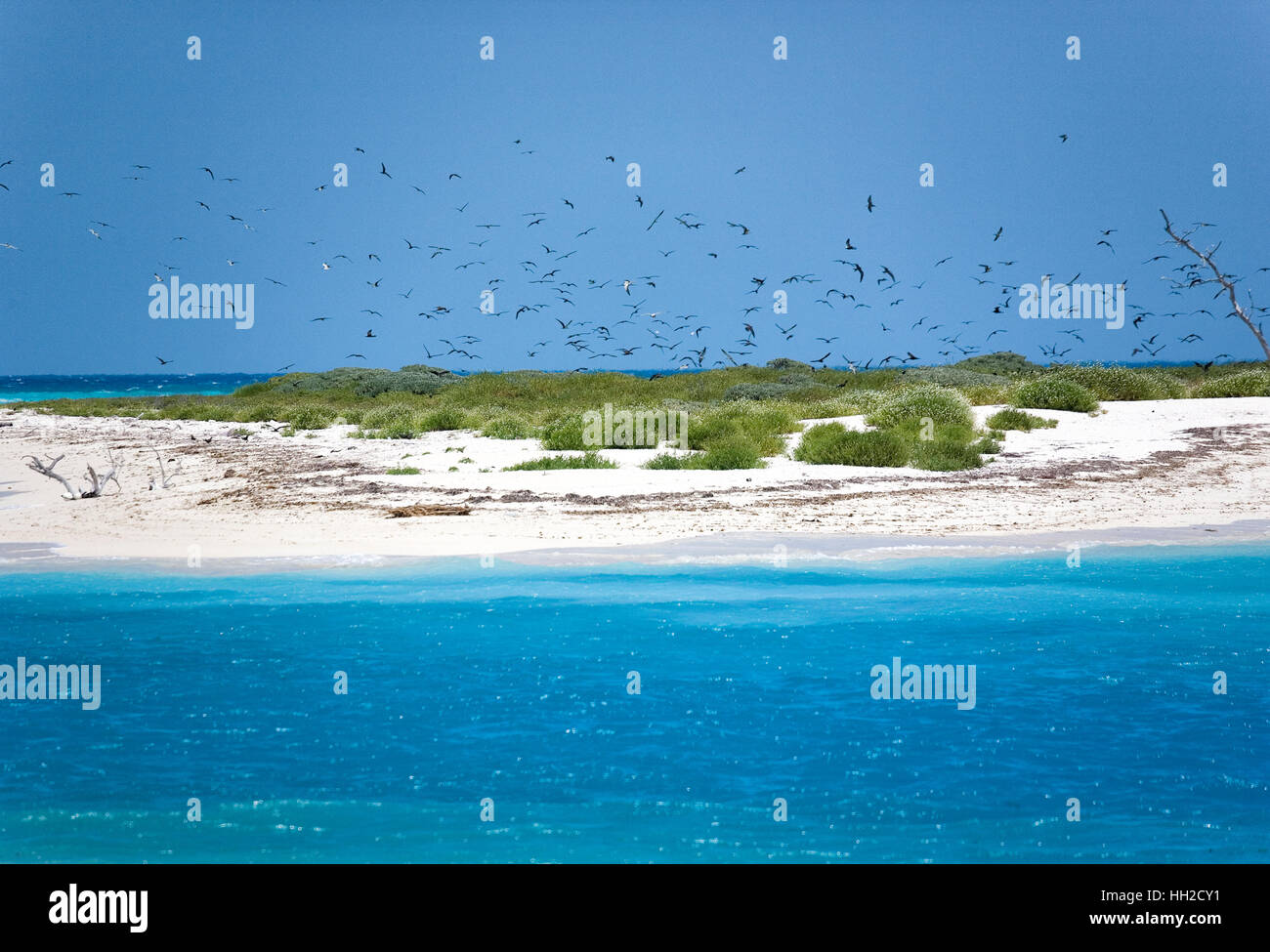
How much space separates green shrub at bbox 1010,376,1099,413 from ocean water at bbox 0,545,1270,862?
16.8m

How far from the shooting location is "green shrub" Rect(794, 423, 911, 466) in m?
19.3

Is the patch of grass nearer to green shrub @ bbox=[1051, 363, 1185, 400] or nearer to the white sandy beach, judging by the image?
the white sandy beach

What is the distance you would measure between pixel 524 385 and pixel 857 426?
78.4 ft

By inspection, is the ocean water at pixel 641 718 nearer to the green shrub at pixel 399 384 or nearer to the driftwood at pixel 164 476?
the driftwood at pixel 164 476

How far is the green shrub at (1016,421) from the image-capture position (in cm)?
2430

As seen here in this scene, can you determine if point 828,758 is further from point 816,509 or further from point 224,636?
point 816,509

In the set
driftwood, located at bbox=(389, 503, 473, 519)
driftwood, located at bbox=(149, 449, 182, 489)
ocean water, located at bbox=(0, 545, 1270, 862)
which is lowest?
ocean water, located at bbox=(0, 545, 1270, 862)

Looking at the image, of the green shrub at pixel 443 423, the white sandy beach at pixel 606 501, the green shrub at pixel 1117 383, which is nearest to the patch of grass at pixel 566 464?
the white sandy beach at pixel 606 501

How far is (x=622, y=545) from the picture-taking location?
1251 cm

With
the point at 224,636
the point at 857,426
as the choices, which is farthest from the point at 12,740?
the point at 857,426

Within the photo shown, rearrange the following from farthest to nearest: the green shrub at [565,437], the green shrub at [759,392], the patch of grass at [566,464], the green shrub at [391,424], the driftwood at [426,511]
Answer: the green shrub at [759,392] < the green shrub at [391,424] < the green shrub at [565,437] < the patch of grass at [566,464] < the driftwood at [426,511]

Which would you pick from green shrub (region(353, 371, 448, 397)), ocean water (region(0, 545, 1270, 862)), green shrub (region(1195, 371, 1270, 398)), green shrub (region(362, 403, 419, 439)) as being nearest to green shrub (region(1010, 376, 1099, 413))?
green shrub (region(1195, 371, 1270, 398))

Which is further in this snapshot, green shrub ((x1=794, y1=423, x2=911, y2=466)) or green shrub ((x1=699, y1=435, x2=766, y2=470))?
green shrub ((x1=794, y1=423, x2=911, y2=466))

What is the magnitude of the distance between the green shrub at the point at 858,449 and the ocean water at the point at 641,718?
799 centimetres
